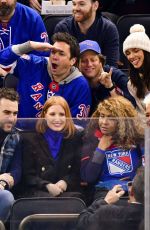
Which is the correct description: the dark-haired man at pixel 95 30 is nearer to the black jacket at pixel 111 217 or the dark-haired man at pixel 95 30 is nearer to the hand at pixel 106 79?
the hand at pixel 106 79

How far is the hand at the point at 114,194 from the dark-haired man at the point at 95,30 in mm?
2364

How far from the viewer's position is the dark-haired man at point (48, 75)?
23.4 ft

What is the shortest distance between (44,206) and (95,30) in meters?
2.60

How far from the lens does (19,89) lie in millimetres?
7258

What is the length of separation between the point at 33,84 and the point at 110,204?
1.87 meters

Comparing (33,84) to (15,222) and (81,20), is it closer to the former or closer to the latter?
(81,20)

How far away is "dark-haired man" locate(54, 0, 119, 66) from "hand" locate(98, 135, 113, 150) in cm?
226

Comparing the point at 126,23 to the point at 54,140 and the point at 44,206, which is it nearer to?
the point at 54,140

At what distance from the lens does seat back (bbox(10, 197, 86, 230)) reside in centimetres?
561

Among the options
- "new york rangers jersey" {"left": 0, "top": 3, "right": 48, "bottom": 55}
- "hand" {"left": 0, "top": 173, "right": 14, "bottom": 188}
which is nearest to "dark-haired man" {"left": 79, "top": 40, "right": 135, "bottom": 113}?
"new york rangers jersey" {"left": 0, "top": 3, "right": 48, "bottom": 55}

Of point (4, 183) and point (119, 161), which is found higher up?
point (119, 161)

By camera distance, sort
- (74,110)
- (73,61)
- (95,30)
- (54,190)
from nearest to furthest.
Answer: (54,190), (74,110), (73,61), (95,30)

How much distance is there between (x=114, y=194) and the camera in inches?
222

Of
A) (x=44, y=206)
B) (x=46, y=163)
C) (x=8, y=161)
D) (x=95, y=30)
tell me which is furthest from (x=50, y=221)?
(x=95, y=30)
